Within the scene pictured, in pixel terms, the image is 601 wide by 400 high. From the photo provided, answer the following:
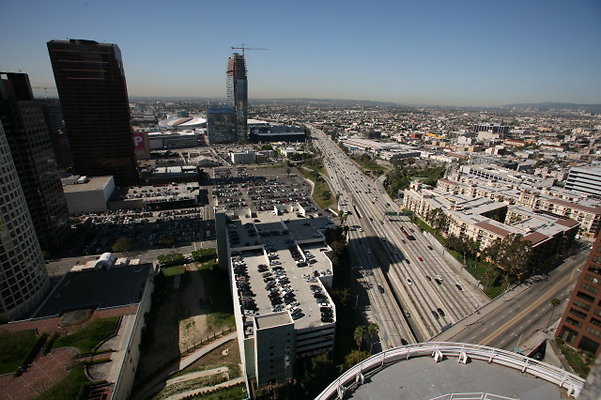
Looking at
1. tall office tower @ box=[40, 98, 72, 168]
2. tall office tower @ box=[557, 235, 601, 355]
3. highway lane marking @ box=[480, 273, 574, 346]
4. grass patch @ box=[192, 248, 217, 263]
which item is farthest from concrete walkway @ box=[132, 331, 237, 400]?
tall office tower @ box=[40, 98, 72, 168]

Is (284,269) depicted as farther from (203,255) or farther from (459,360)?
(459,360)

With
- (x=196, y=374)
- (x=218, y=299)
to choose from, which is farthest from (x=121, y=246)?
(x=196, y=374)

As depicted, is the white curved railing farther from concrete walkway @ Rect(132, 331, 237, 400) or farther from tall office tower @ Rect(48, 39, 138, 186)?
tall office tower @ Rect(48, 39, 138, 186)

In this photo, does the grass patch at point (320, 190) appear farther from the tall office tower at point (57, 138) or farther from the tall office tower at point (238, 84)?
the tall office tower at point (57, 138)

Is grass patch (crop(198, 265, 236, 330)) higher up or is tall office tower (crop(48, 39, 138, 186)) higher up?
tall office tower (crop(48, 39, 138, 186))

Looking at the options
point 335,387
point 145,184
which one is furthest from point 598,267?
point 145,184

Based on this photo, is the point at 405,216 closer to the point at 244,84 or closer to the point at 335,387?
the point at 335,387
